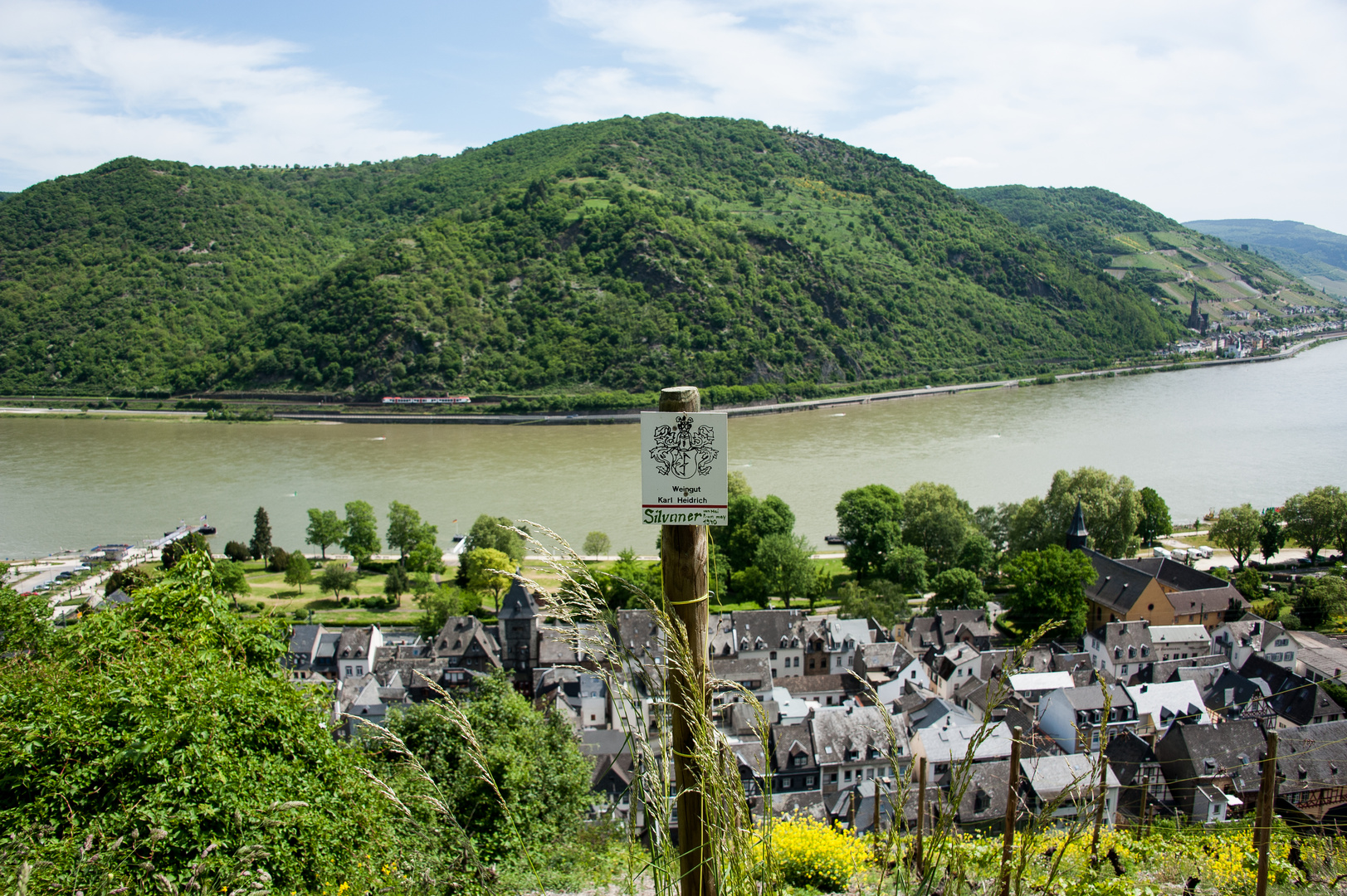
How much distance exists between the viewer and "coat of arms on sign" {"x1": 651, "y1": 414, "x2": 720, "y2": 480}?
131cm

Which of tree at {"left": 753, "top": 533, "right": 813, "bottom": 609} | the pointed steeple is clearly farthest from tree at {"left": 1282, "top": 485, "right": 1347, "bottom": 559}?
tree at {"left": 753, "top": 533, "right": 813, "bottom": 609}

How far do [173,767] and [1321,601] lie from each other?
20857 mm

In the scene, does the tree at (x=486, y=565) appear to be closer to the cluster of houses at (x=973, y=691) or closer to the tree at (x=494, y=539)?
the tree at (x=494, y=539)

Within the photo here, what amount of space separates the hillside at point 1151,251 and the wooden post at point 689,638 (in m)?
88.3

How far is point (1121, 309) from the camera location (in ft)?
220

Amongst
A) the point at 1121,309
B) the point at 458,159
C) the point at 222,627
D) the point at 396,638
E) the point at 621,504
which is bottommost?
the point at 396,638

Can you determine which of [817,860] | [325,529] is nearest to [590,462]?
[325,529]

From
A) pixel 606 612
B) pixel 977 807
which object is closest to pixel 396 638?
pixel 977 807

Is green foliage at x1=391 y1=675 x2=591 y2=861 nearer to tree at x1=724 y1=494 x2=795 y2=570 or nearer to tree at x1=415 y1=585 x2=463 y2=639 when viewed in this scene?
tree at x1=415 y1=585 x2=463 y2=639

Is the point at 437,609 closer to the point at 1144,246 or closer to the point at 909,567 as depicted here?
the point at 909,567

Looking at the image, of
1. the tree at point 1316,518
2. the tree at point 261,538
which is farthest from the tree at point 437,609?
the tree at point 1316,518

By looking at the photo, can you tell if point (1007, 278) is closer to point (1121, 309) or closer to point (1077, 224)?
point (1121, 309)

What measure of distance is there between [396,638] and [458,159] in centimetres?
8316

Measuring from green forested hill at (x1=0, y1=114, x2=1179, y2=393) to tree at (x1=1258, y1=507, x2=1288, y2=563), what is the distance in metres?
27.6
